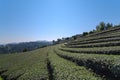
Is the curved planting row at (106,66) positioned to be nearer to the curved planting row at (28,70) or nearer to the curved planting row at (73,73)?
the curved planting row at (73,73)

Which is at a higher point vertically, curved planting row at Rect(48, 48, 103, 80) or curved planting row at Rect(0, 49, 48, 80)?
curved planting row at Rect(48, 48, 103, 80)

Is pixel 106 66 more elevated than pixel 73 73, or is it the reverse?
pixel 106 66

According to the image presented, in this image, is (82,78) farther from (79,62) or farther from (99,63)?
(79,62)

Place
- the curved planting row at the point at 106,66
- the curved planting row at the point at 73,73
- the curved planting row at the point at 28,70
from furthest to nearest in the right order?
1. the curved planting row at the point at 28,70
2. the curved planting row at the point at 73,73
3. the curved planting row at the point at 106,66

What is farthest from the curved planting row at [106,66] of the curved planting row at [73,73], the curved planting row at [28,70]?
the curved planting row at [28,70]

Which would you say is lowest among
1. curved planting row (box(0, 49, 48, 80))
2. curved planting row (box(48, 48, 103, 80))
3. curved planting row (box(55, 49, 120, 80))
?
curved planting row (box(0, 49, 48, 80))

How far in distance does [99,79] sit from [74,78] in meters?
2.39

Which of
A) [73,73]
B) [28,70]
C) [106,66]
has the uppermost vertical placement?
[106,66]

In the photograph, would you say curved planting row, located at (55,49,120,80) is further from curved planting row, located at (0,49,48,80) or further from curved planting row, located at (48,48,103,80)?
curved planting row, located at (0,49,48,80)

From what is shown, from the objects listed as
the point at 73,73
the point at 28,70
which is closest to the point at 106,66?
the point at 73,73

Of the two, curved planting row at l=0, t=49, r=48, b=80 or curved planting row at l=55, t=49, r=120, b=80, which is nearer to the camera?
curved planting row at l=55, t=49, r=120, b=80

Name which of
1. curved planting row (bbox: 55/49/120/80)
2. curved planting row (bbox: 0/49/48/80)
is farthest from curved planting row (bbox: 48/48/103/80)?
curved planting row (bbox: 0/49/48/80)

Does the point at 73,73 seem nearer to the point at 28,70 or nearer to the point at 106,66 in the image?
the point at 106,66

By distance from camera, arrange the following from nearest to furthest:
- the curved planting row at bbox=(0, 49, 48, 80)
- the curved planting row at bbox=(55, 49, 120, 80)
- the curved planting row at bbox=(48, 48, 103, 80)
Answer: the curved planting row at bbox=(55, 49, 120, 80) < the curved planting row at bbox=(48, 48, 103, 80) < the curved planting row at bbox=(0, 49, 48, 80)
